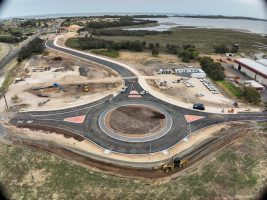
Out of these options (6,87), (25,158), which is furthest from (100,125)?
(6,87)

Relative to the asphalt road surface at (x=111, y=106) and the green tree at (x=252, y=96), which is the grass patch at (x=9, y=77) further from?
the green tree at (x=252, y=96)

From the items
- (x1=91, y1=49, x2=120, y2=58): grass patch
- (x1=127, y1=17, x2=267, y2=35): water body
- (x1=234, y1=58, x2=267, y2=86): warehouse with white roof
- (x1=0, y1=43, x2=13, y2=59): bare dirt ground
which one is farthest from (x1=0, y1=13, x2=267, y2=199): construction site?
(x1=127, y1=17, x2=267, y2=35): water body

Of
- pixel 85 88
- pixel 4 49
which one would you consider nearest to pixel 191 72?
pixel 85 88

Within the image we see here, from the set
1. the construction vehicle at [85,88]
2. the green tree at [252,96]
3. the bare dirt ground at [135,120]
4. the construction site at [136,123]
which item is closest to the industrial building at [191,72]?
the construction site at [136,123]

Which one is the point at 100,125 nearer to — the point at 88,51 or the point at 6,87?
the point at 6,87

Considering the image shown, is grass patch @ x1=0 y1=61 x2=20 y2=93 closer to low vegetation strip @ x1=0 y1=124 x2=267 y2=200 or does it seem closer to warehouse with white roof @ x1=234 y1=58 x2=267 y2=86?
low vegetation strip @ x1=0 y1=124 x2=267 y2=200
